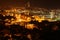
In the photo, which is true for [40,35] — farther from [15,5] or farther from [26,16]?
[15,5]

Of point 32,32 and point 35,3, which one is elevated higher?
point 35,3

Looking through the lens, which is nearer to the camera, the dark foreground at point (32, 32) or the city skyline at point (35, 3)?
the dark foreground at point (32, 32)

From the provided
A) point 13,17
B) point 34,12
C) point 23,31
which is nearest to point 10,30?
point 23,31

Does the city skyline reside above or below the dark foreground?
above

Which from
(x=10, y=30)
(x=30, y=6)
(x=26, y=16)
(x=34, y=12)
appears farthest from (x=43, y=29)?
(x=30, y=6)

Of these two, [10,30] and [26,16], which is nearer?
[10,30]

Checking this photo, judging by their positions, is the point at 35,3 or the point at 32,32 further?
the point at 35,3

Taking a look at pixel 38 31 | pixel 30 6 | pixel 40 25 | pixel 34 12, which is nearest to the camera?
pixel 38 31

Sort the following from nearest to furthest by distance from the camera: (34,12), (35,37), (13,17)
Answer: (35,37), (13,17), (34,12)

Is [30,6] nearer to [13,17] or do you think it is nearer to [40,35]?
[13,17]

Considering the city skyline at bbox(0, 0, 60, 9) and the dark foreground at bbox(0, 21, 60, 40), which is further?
the city skyline at bbox(0, 0, 60, 9)

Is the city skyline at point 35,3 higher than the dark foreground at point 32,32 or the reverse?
higher
